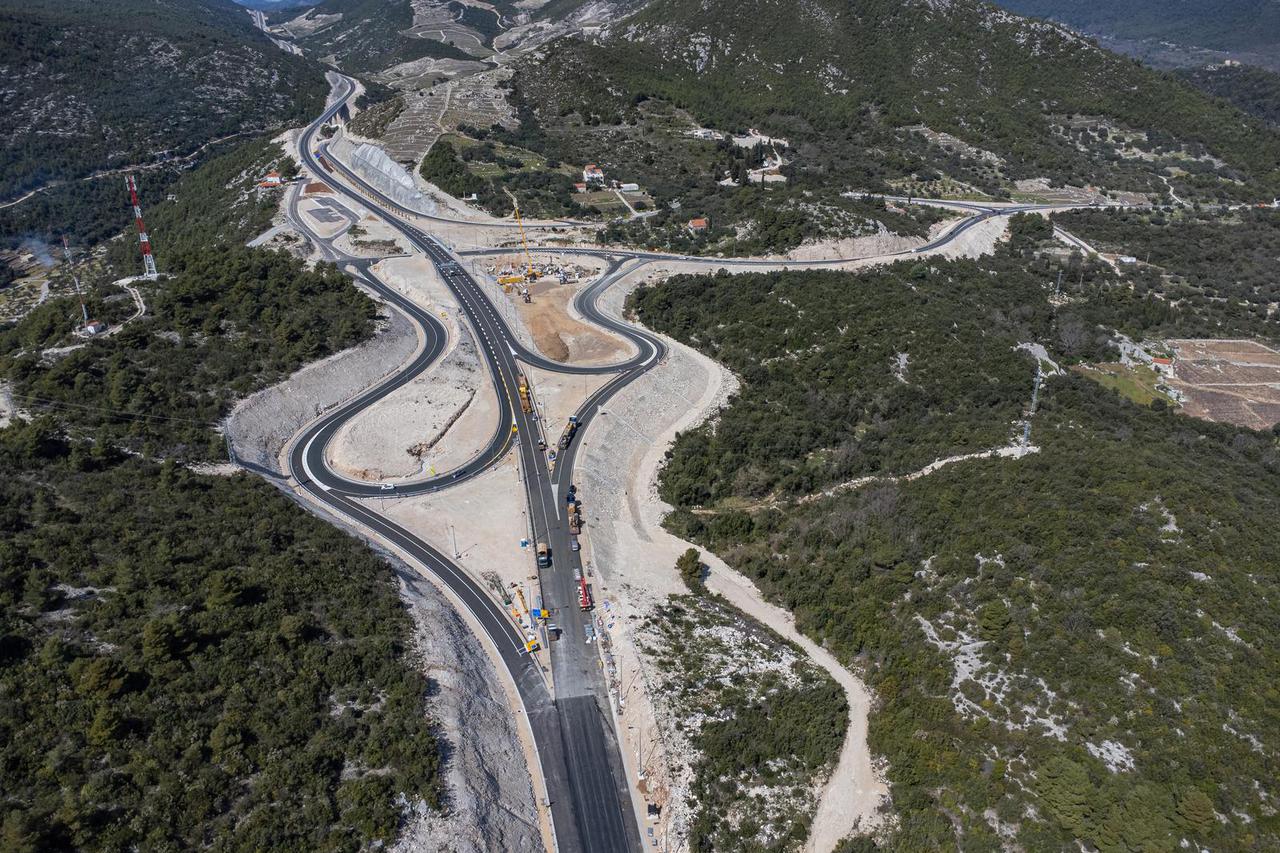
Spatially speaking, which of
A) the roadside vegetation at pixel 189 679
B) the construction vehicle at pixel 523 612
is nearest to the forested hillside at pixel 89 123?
the roadside vegetation at pixel 189 679

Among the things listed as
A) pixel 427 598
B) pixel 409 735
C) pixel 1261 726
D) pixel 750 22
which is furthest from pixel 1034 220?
pixel 409 735

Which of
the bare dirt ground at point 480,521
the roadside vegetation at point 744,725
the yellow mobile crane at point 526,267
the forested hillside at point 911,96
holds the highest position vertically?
the forested hillside at point 911,96

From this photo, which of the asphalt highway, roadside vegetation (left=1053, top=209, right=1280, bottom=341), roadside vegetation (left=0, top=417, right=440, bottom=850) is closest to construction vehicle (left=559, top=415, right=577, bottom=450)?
the asphalt highway

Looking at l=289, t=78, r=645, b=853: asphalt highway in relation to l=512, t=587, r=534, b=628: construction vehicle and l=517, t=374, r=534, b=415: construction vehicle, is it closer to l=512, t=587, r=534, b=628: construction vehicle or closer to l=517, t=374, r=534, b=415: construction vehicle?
l=517, t=374, r=534, b=415: construction vehicle

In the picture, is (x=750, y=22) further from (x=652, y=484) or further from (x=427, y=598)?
(x=427, y=598)

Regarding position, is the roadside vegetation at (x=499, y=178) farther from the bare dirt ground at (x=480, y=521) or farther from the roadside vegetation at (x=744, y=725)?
the roadside vegetation at (x=744, y=725)

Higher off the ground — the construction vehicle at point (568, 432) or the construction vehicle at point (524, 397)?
the construction vehicle at point (524, 397)
